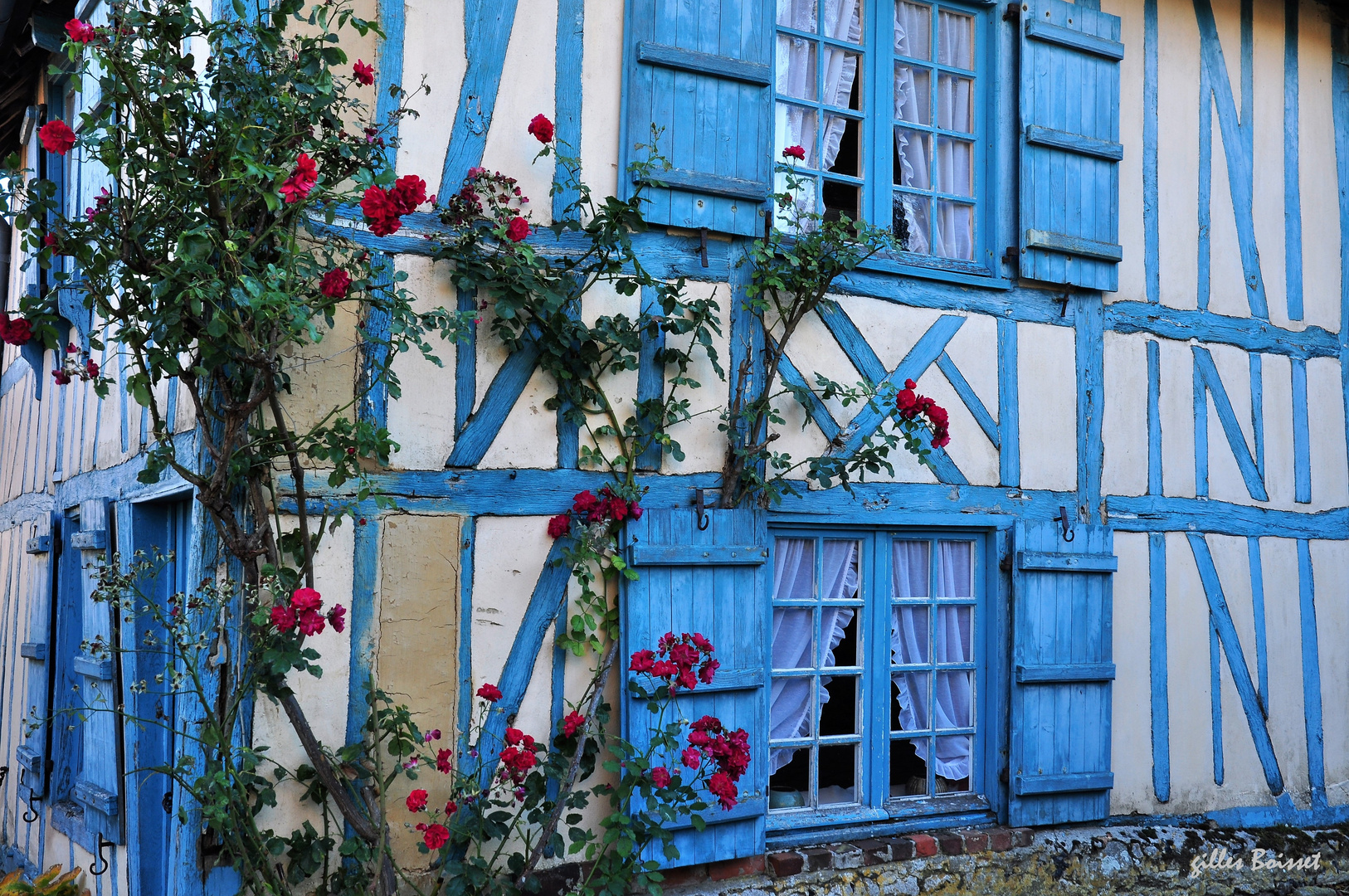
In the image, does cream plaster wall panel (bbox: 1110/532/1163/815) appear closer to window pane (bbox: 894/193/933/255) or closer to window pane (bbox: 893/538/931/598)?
window pane (bbox: 893/538/931/598)

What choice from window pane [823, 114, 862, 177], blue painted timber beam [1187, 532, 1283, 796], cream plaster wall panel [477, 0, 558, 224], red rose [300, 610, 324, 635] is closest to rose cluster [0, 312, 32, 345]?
red rose [300, 610, 324, 635]

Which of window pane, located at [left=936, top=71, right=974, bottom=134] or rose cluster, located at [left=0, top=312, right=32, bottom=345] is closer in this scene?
rose cluster, located at [left=0, top=312, right=32, bottom=345]

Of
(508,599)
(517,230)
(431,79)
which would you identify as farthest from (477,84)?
(508,599)

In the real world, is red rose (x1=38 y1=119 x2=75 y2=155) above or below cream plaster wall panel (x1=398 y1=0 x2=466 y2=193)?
below

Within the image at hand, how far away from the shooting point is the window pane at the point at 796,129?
4.45m

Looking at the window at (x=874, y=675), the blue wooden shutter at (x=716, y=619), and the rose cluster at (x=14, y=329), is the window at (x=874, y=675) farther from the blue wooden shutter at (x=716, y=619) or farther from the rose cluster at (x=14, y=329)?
the rose cluster at (x=14, y=329)

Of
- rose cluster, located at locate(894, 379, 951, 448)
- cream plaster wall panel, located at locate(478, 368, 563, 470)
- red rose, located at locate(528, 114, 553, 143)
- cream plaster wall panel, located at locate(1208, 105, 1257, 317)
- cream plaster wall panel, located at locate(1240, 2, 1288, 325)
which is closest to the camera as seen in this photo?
red rose, located at locate(528, 114, 553, 143)

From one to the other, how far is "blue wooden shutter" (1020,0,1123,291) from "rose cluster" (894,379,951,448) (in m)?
0.99

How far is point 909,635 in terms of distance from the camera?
452 cm

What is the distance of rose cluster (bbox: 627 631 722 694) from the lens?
3.52m

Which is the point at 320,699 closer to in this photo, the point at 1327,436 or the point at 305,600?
the point at 305,600

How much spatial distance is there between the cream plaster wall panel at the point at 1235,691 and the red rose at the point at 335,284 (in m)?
3.77

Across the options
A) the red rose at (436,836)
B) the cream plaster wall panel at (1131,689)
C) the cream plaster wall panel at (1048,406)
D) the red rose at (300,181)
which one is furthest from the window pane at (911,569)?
the red rose at (300,181)

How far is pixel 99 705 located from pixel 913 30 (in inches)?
168
